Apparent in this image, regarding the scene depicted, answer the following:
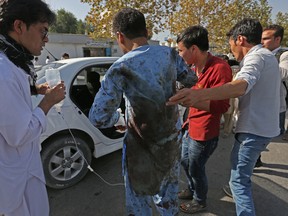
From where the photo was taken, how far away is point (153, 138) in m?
1.54

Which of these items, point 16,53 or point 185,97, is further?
point 185,97

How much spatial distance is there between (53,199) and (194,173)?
1.82 m

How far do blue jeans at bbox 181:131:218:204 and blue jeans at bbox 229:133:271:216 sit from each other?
0.25 m

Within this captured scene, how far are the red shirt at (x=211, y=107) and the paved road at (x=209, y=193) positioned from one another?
104 cm

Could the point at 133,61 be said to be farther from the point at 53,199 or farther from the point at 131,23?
the point at 53,199

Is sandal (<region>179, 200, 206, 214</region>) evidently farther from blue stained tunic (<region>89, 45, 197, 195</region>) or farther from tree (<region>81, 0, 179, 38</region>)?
tree (<region>81, 0, 179, 38</region>)

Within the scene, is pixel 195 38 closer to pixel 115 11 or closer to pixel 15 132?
pixel 15 132

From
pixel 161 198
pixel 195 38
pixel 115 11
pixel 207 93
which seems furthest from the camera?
pixel 115 11

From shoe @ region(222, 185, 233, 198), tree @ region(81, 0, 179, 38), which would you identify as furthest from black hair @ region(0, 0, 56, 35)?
tree @ region(81, 0, 179, 38)

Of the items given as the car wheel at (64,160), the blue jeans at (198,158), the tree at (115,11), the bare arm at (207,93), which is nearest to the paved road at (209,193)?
the car wheel at (64,160)

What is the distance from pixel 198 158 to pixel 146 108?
42.1 inches

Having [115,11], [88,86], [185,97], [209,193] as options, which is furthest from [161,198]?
[115,11]

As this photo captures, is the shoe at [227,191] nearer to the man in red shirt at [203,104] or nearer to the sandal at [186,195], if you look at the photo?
the sandal at [186,195]

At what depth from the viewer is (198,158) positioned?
7.23ft
